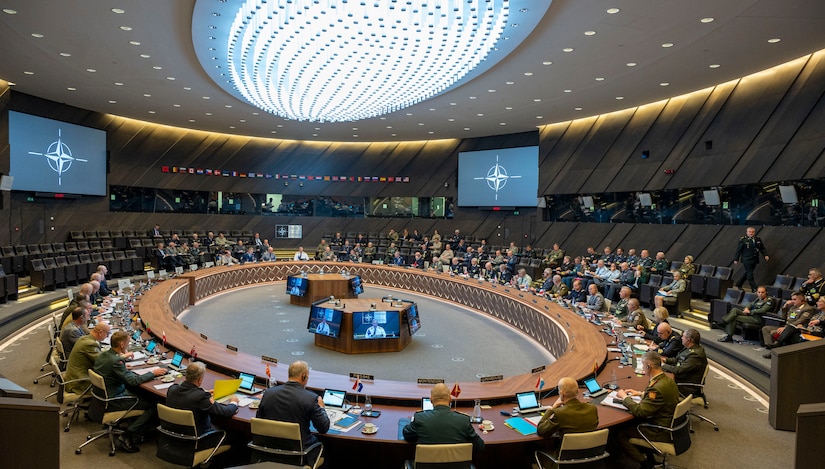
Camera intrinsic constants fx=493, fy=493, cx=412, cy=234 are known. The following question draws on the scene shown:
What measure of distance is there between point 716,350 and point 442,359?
449 centimetres

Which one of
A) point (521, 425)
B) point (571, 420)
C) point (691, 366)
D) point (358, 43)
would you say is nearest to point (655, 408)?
point (571, 420)

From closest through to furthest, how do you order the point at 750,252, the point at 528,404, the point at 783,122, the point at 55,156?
the point at 528,404
the point at 750,252
the point at 783,122
the point at 55,156

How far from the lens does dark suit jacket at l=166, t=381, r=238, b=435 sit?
389 centimetres

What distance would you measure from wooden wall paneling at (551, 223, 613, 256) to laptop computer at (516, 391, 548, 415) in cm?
1264

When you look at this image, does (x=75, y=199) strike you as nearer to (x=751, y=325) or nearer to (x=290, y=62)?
(x=290, y=62)

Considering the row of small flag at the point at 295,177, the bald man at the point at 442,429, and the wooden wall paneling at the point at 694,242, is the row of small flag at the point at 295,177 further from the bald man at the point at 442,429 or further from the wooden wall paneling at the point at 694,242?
the bald man at the point at 442,429

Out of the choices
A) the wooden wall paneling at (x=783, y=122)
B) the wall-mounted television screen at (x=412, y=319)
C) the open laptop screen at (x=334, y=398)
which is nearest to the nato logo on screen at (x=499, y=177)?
the wooden wall paneling at (x=783, y=122)

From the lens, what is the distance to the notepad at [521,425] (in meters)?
3.87

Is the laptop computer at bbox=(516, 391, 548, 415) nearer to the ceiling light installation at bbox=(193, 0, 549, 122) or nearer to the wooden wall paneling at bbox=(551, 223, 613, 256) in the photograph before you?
the ceiling light installation at bbox=(193, 0, 549, 122)

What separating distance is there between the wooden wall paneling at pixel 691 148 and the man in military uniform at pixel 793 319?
5.95 m

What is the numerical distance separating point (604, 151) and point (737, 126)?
172 inches

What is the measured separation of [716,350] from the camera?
8.09m

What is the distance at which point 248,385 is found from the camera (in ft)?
15.3

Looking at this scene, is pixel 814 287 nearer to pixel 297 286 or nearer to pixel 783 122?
pixel 783 122
